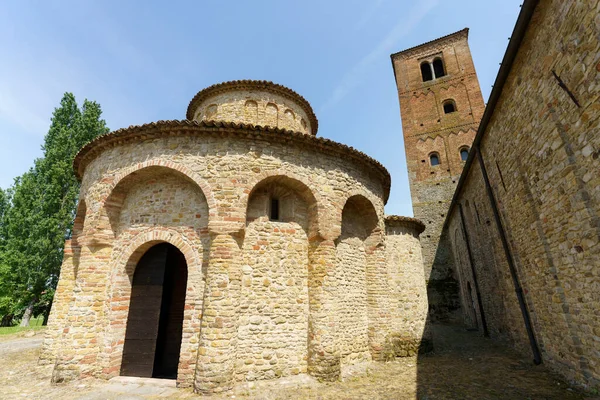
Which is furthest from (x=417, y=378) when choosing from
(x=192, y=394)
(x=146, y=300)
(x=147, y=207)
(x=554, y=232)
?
(x=147, y=207)

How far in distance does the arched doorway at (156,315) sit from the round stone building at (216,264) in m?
0.03

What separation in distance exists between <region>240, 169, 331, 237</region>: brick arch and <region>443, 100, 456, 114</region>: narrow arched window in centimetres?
2116

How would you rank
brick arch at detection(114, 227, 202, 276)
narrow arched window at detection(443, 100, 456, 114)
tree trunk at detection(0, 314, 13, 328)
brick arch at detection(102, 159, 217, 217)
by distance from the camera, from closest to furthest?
brick arch at detection(102, 159, 217, 217) < brick arch at detection(114, 227, 202, 276) < tree trunk at detection(0, 314, 13, 328) < narrow arched window at detection(443, 100, 456, 114)

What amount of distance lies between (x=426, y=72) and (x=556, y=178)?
958 inches

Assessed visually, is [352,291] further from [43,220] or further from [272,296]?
[43,220]

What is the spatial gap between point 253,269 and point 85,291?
4175mm

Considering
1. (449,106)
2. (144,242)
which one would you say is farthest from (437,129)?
(144,242)

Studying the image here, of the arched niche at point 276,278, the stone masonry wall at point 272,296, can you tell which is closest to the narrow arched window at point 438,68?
the arched niche at point 276,278

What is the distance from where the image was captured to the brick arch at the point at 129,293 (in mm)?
6344

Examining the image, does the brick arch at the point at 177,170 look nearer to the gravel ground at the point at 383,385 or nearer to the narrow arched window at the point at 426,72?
the gravel ground at the point at 383,385

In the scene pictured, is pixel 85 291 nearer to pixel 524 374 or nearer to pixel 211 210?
pixel 211 210

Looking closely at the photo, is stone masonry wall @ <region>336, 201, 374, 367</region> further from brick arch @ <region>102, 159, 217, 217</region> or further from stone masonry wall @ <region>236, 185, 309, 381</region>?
brick arch @ <region>102, 159, 217, 217</region>

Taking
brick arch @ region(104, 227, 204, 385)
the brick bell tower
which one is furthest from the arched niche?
the brick bell tower

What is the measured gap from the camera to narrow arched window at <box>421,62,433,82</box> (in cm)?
2541
